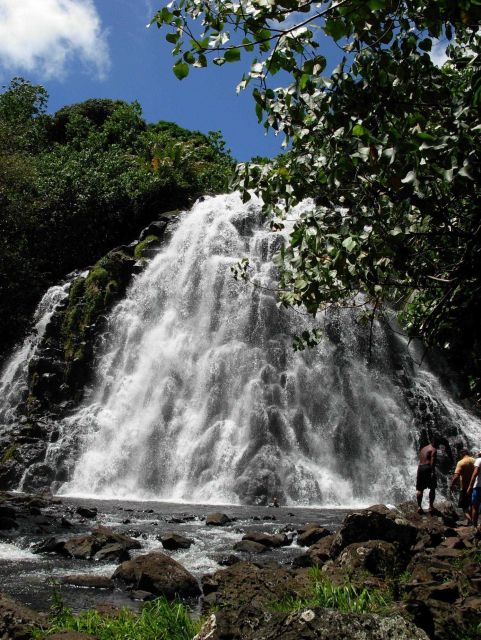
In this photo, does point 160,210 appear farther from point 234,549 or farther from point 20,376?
point 234,549

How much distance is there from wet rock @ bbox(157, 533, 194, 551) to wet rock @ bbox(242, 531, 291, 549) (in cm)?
106

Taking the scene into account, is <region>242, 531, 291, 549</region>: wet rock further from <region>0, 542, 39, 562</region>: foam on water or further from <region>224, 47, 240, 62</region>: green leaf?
<region>224, 47, 240, 62</region>: green leaf

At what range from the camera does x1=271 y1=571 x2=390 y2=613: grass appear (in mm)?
5062

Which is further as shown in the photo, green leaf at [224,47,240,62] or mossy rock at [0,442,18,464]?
mossy rock at [0,442,18,464]

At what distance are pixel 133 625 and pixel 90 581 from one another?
2896mm

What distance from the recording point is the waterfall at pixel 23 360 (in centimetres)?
2373

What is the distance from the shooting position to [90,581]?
307 inches

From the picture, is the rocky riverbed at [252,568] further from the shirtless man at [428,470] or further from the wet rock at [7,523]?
the shirtless man at [428,470]

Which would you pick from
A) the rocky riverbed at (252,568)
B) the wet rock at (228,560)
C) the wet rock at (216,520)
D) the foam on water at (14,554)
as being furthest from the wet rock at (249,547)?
the foam on water at (14,554)

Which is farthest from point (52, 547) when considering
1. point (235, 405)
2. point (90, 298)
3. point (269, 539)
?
point (90, 298)

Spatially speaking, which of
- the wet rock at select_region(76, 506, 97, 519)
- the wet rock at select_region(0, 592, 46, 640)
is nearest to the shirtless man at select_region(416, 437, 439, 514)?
the wet rock at select_region(76, 506, 97, 519)

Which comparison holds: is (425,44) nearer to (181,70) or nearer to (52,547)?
(181,70)

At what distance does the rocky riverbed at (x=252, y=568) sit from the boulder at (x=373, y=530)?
1cm

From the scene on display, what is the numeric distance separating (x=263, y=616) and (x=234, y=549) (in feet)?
20.9
